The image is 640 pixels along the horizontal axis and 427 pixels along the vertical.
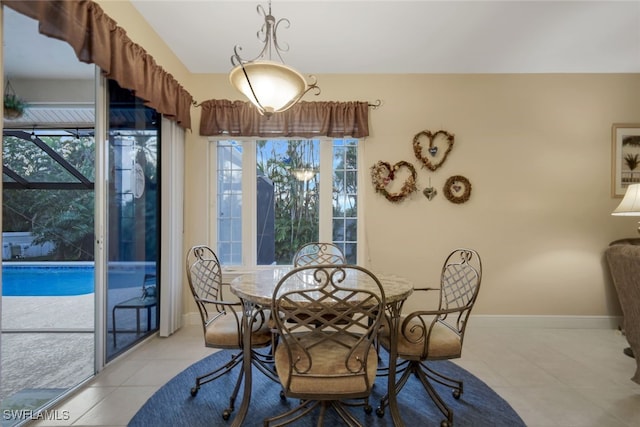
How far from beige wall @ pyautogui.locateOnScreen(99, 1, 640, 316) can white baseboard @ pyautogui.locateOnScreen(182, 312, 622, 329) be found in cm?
12

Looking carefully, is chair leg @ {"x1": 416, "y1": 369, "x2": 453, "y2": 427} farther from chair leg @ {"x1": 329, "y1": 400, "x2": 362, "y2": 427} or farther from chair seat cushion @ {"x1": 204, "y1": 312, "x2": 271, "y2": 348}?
chair seat cushion @ {"x1": 204, "y1": 312, "x2": 271, "y2": 348}

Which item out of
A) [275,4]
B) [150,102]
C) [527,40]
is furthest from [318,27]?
[527,40]

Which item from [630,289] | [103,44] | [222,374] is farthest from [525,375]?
[103,44]

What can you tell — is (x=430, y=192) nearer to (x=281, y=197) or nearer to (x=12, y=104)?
(x=281, y=197)

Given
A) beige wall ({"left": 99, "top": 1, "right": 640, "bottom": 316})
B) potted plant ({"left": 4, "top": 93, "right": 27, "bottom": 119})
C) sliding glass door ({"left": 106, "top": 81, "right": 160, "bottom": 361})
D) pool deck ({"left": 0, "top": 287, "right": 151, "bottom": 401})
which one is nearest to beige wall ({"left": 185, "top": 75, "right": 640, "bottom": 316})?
beige wall ({"left": 99, "top": 1, "right": 640, "bottom": 316})

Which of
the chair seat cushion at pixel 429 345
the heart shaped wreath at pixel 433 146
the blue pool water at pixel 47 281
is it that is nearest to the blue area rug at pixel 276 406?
the chair seat cushion at pixel 429 345

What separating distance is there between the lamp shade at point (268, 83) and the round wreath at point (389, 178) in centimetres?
152

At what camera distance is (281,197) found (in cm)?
301

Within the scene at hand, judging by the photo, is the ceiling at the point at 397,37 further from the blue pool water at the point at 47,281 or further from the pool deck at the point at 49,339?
the pool deck at the point at 49,339

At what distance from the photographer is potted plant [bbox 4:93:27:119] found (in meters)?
1.46

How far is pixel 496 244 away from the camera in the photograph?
9.57 feet

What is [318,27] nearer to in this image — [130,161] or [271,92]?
[271,92]

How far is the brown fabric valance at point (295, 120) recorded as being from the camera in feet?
9.17

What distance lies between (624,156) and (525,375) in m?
2.74
